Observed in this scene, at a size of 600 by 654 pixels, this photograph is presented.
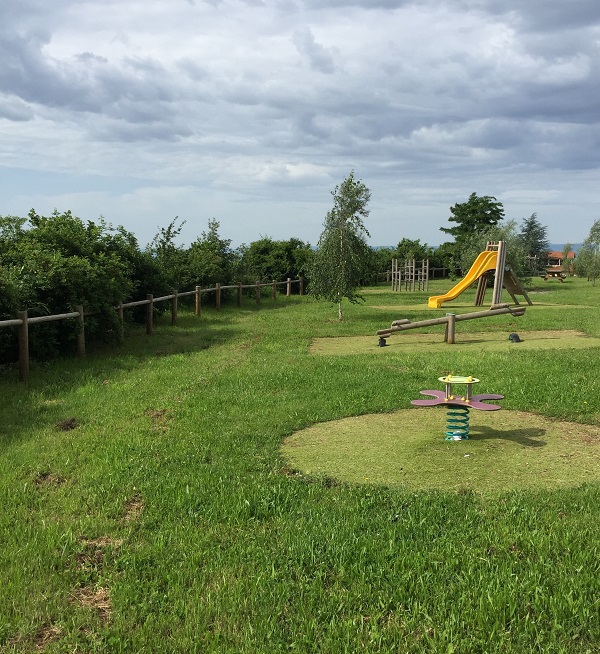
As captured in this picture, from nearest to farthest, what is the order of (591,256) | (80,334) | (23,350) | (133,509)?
(133,509), (23,350), (80,334), (591,256)

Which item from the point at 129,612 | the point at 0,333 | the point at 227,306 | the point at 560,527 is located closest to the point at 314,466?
the point at 560,527

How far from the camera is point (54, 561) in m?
3.89

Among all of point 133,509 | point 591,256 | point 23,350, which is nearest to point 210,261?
point 23,350

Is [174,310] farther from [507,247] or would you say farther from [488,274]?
[507,247]

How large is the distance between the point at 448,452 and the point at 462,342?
354 inches

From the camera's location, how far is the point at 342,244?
19719 millimetres

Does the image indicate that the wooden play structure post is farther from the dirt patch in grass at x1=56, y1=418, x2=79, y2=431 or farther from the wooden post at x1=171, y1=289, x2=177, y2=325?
the dirt patch in grass at x1=56, y1=418, x2=79, y2=431

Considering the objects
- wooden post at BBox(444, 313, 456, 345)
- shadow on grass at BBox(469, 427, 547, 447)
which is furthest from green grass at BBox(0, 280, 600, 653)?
wooden post at BBox(444, 313, 456, 345)

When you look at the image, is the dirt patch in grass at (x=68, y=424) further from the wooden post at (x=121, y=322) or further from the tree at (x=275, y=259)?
the tree at (x=275, y=259)

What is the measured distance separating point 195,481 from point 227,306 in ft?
67.3

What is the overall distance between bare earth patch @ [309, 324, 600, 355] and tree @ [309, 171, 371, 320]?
3478mm

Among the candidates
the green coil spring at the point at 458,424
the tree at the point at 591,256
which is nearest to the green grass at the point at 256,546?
the green coil spring at the point at 458,424

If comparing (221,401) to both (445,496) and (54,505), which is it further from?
(445,496)

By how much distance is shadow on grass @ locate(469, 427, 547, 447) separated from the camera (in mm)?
6332
